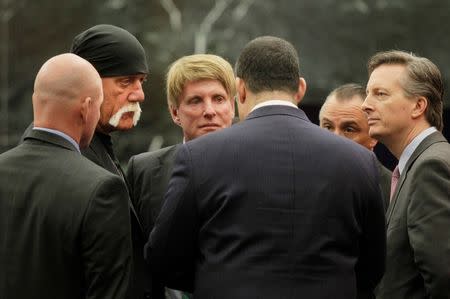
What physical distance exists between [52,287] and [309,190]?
83 centimetres

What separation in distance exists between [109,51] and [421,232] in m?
1.39

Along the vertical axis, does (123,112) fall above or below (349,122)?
above

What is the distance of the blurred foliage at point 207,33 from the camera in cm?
700

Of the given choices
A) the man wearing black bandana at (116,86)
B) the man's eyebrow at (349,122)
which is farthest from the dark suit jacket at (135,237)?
the man's eyebrow at (349,122)

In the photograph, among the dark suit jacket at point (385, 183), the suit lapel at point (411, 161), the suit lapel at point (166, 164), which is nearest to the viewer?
the suit lapel at point (411, 161)

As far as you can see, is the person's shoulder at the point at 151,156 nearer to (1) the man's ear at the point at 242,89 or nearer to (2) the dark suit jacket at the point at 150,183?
(2) the dark suit jacket at the point at 150,183

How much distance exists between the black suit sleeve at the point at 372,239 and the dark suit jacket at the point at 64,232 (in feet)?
2.55

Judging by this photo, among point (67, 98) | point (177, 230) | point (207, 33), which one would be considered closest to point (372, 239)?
point (177, 230)

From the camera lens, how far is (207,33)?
715 cm

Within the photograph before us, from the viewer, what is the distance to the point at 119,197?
2.79m

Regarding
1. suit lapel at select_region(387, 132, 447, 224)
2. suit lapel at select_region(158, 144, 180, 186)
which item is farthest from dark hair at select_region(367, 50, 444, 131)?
suit lapel at select_region(158, 144, 180, 186)

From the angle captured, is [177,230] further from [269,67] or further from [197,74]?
[197,74]

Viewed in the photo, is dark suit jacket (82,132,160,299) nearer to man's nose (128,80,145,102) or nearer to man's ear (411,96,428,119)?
man's nose (128,80,145,102)

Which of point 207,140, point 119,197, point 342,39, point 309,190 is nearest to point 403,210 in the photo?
point 309,190
